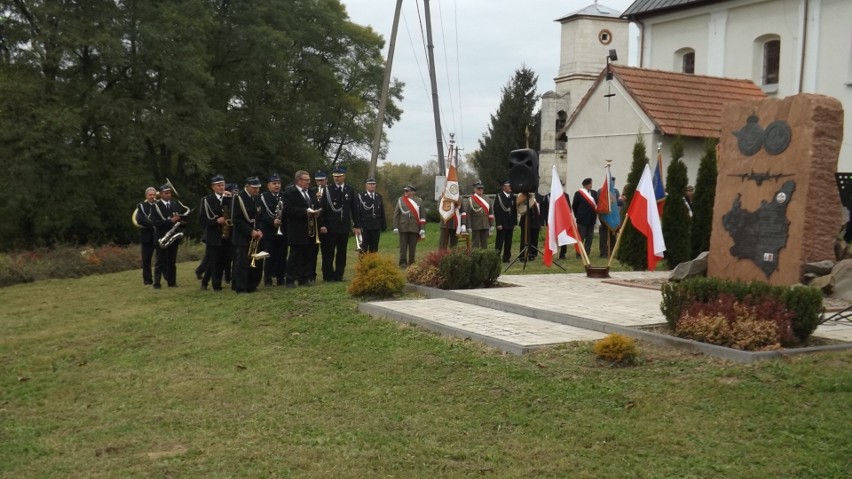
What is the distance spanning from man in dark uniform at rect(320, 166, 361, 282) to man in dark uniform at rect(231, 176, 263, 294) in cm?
118

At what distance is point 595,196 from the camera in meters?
20.1

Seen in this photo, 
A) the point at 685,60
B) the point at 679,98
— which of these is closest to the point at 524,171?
the point at 679,98

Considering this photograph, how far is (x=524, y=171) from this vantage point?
52.3 ft

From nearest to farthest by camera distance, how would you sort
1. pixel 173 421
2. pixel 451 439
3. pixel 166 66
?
pixel 451 439 → pixel 173 421 → pixel 166 66

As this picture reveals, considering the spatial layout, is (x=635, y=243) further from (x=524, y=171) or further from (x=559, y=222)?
(x=559, y=222)

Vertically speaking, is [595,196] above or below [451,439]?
above

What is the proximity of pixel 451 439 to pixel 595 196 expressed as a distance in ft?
47.8

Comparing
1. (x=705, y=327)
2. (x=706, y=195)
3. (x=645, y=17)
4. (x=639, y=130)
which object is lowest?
(x=705, y=327)

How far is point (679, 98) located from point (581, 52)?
19212 mm

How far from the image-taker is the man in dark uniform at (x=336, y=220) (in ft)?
48.2

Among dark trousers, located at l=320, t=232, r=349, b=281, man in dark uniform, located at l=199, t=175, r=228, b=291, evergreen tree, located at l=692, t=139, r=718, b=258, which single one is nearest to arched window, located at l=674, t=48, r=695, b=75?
evergreen tree, located at l=692, t=139, r=718, b=258

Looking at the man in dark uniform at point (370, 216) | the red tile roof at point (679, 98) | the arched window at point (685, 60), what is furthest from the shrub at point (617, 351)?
the arched window at point (685, 60)

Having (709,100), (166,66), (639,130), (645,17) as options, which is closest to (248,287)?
(639,130)

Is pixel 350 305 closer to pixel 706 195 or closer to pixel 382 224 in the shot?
pixel 382 224
